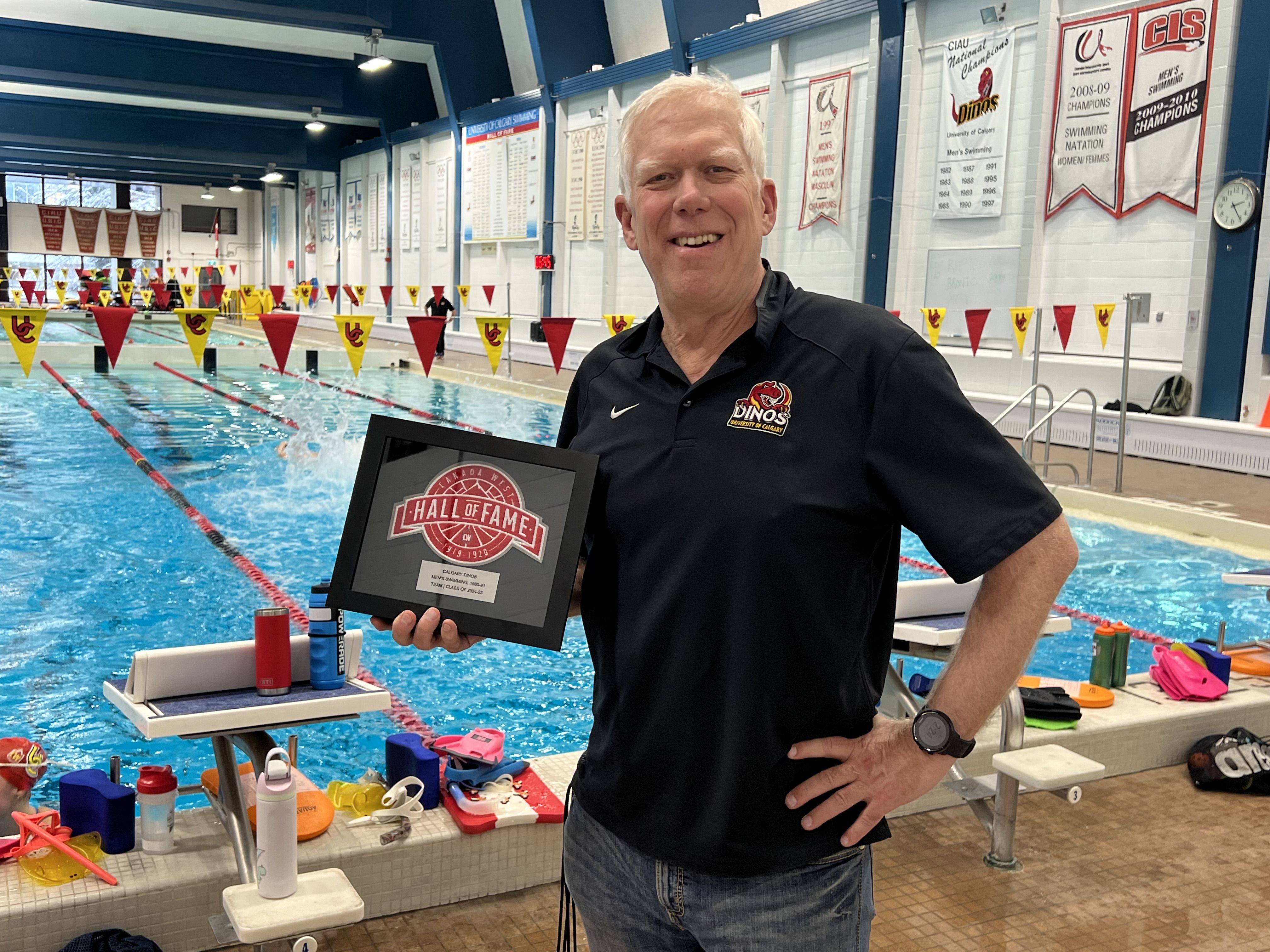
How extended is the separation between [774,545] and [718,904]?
0.39 m

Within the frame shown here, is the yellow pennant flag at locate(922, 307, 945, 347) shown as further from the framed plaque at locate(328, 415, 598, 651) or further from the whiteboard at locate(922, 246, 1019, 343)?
the framed plaque at locate(328, 415, 598, 651)

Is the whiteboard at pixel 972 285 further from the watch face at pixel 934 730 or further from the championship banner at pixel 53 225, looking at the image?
the championship banner at pixel 53 225

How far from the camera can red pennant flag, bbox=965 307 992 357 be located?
33.3 ft

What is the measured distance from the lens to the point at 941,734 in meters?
1.14

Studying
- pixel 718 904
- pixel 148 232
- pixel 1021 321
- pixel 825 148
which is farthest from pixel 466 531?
pixel 148 232

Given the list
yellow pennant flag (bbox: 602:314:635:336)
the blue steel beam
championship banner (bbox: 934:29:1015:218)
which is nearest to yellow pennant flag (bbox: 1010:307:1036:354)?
championship banner (bbox: 934:29:1015:218)

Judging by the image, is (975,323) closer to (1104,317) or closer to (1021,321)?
(1021,321)

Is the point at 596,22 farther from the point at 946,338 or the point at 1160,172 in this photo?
the point at 1160,172

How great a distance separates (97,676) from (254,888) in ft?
9.39

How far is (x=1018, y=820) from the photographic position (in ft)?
9.98

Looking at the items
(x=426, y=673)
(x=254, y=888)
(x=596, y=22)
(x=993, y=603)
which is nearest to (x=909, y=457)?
(x=993, y=603)

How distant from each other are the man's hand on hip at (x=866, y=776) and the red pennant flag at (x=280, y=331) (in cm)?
813

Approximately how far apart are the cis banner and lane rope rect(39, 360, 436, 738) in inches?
295

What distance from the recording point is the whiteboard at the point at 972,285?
10.5m
